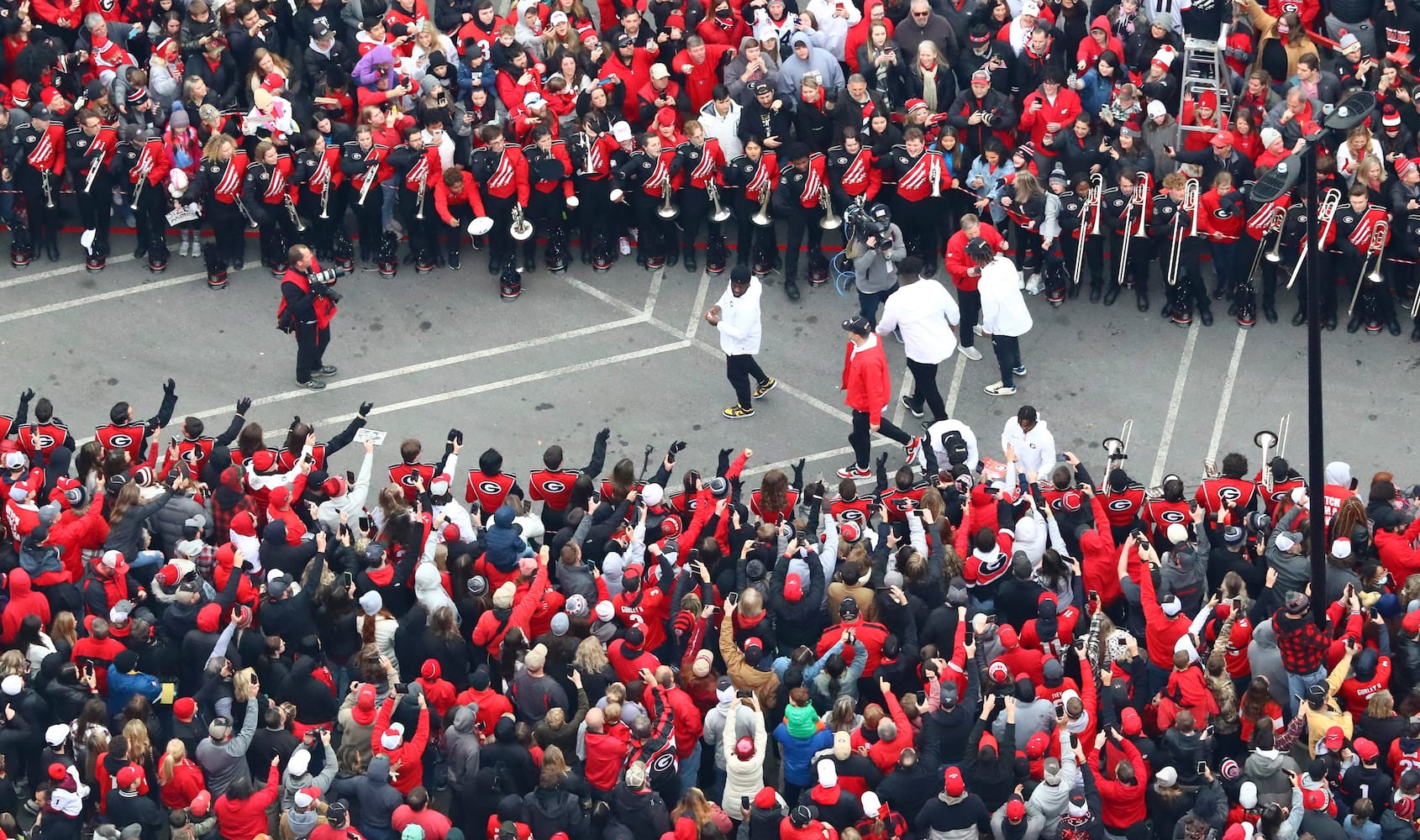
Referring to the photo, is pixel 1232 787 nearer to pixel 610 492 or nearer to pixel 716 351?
pixel 610 492

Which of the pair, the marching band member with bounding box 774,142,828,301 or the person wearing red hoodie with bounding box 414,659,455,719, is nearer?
the person wearing red hoodie with bounding box 414,659,455,719

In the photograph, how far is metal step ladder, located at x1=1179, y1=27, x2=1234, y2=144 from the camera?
23250 millimetres

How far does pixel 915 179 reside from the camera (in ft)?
72.8

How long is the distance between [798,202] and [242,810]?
891 cm

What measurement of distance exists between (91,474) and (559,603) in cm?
405

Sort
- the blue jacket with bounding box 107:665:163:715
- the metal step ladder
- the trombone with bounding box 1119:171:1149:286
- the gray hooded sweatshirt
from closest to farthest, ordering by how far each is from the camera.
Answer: the gray hooded sweatshirt, the blue jacket with bounding box 107:665:163:715, the trombone with bounding box 1119:171:1149:286, the metal step ladder

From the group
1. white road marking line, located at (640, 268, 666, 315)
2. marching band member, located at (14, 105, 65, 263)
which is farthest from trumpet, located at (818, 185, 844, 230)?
marching band member, located at (14, 105, 65, 263)

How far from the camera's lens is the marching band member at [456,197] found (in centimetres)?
2239

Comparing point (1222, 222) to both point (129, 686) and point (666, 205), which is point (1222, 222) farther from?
point (129, 686)

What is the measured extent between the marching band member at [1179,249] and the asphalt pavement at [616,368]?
174mm

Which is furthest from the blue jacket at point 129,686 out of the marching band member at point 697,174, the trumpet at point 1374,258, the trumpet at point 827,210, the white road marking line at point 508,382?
the trumpet at point 1374,258

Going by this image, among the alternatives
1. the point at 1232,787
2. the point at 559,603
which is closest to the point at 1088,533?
the point at 1232,787

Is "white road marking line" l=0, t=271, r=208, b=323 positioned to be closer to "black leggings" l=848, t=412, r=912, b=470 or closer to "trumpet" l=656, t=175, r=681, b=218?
"trumpet" l=656, t=175, r=681, b=218

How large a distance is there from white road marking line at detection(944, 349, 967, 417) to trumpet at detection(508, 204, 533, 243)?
416cm
